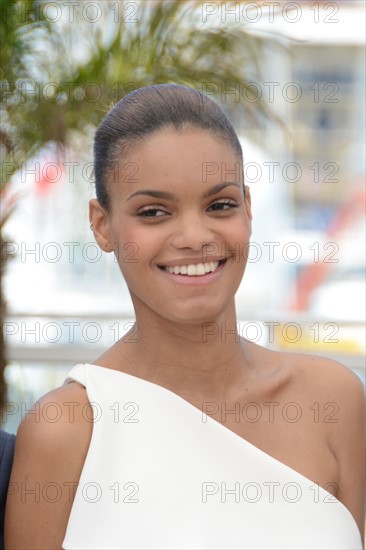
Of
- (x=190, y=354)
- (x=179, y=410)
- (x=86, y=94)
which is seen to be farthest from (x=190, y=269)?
(x=86, y=94)

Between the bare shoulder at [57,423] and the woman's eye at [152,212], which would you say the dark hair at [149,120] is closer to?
the woman's eye at [152,212]

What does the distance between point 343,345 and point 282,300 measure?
3350 millimetres

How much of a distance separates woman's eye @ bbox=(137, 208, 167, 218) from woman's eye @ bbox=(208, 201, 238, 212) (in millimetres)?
103

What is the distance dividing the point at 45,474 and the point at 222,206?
25.8 inches

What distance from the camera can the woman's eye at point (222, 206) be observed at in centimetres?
186

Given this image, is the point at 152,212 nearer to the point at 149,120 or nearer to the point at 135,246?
the point at 135,246

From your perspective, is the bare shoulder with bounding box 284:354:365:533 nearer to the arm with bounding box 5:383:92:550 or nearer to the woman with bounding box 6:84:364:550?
the woman with bounding box 6:84:364:550

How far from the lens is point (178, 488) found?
1941mm

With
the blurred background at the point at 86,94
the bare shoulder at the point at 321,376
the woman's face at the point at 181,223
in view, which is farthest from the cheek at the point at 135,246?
the blurred background at the point at 86,94

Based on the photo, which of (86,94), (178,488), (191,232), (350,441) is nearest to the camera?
(191,232)

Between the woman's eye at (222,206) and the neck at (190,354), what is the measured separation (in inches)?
9.6

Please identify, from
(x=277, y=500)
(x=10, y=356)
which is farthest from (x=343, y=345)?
(x=277, y=500)

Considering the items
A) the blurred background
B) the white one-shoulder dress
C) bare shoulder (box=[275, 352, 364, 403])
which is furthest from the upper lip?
the blurred background

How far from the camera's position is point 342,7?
9.53 meters
